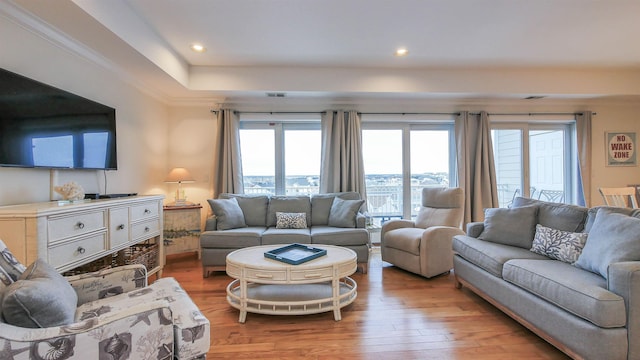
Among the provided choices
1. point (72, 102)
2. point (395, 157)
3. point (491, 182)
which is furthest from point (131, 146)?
point (491, 182)

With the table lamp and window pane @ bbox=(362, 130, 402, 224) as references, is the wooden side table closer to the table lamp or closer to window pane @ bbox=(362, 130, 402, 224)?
the table lamp

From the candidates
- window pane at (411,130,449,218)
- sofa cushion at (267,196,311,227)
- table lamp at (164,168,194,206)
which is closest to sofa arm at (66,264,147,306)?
sofa cushion at (267,196,311,227)

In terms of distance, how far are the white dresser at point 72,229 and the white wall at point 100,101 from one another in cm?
25

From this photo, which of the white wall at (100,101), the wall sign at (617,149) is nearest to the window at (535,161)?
the wall sign at (617,149)

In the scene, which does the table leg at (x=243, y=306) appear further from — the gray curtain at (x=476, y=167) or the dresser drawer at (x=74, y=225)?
the gray curtain at (x=476, y=167)

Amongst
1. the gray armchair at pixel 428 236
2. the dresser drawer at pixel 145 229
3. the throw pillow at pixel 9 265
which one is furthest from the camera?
the gray armchair at pixel 428 236

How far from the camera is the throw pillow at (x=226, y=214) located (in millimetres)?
3438

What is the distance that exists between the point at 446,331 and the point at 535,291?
0.65m

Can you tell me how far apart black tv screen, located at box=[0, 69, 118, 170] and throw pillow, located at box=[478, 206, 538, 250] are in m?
3.81

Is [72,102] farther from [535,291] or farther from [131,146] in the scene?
[535,291]

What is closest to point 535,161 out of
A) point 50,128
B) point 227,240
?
point 227,240

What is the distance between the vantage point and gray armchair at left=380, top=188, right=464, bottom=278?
10.0 ft

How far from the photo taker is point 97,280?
1683 millimetres

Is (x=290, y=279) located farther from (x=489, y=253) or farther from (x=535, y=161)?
(x=535, y=161)
